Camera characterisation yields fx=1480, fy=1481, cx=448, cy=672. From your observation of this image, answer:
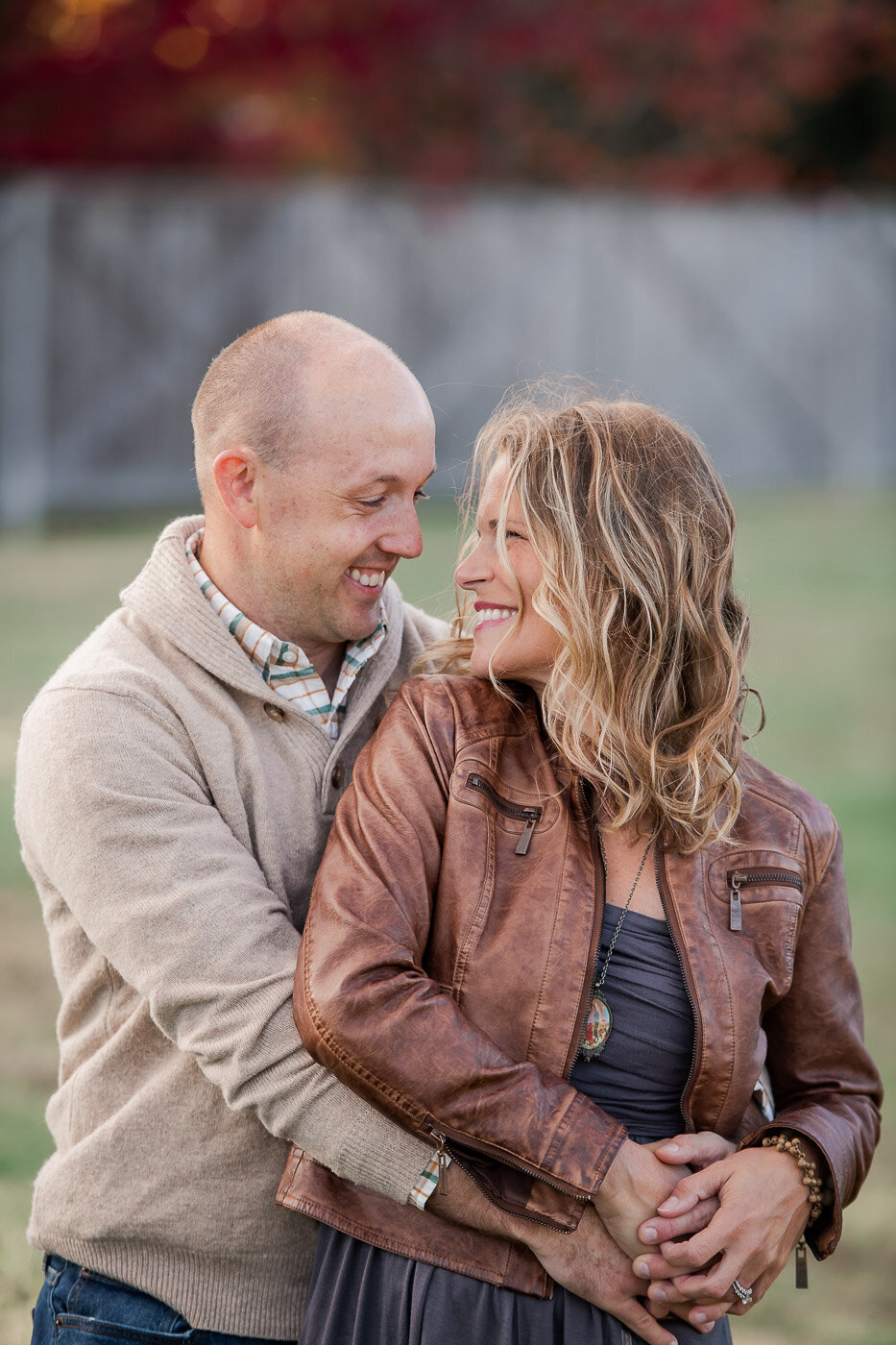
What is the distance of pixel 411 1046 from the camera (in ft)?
6.48

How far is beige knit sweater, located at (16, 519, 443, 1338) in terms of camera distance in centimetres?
211

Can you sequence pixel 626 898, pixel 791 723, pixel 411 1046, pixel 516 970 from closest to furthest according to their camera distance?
pixel 411 1046
pixel 516 970
pixel 626 898
pixel 791 723

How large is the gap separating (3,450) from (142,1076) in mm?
10059

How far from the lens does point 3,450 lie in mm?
11602

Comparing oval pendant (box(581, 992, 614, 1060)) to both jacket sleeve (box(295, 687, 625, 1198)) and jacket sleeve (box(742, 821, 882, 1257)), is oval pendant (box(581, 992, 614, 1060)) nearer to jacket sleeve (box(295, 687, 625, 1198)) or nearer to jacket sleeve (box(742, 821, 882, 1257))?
jacket sleeve (box(295, 687, 625, 1198))

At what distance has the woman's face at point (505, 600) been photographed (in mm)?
2293

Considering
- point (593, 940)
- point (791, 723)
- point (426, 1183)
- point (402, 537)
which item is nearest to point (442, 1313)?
point (426, 1183)

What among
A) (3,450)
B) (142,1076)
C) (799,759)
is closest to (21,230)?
(3,450)

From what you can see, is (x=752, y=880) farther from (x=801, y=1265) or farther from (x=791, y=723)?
(x=791, y=723)

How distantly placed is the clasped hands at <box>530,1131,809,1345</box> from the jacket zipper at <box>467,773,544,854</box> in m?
0.47

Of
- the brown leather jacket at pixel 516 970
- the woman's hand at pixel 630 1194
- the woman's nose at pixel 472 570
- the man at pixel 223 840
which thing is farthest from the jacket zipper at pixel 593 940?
the woman's nose at pixel 472 570

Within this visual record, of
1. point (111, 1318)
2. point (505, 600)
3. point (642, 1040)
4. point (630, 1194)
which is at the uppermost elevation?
point (505, 600)

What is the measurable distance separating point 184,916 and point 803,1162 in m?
0.97

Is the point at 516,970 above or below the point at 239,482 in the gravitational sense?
below
